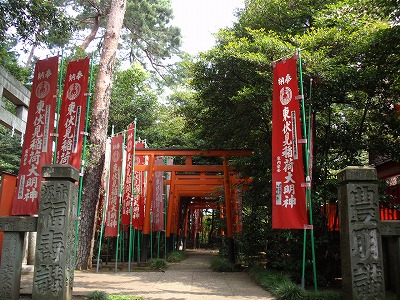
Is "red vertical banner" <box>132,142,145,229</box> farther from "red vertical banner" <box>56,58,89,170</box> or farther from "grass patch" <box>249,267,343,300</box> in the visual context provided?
"grass patch" <box>249,267,343,300</box>

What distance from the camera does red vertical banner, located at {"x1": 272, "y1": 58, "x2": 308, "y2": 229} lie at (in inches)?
268

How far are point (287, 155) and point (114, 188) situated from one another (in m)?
5.61

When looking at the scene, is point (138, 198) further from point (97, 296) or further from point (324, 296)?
point (324, 296)

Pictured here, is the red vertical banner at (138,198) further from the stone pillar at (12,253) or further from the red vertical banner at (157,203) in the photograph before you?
the stone pillar at (12,253)

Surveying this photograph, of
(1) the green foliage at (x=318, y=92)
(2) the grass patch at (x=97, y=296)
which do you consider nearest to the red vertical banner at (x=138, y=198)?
(1) the green foliage at (x=318, y=92)

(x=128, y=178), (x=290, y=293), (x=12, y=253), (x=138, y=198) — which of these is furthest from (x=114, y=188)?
(x=290, y=293)

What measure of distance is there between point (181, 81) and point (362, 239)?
17.8m

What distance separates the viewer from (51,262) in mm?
5125

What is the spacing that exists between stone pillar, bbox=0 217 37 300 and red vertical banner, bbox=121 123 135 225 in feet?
18.7

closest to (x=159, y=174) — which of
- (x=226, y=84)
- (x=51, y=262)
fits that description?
(x=226, y=84)

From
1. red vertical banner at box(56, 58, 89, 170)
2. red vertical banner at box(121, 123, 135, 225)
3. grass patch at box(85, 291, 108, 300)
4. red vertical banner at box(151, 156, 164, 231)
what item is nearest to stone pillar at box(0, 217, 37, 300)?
grass patch at box(85, 291, 108, 300)

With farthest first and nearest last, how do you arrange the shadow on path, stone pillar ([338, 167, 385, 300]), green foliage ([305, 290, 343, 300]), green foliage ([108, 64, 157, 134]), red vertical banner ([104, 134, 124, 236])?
green foliage ([108, 64, 157, 134]), red vertical banner ([104, 134, 124, 236]), the shadow on path, green foliage ([305, 290, 343, 300]), stone pillar ([338, 167, 385, 300])

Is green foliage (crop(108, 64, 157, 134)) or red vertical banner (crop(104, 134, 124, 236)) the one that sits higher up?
green foliage (crop(108, 64, 157, 134))

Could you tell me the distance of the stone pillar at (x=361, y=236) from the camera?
15.7 feet
